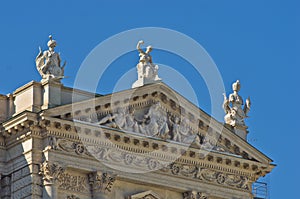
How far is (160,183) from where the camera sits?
2847 inches

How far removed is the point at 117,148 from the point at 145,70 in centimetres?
404

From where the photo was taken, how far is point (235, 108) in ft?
251

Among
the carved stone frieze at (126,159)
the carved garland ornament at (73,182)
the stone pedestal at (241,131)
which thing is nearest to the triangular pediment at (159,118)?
the carved stone frieze at (126,159)

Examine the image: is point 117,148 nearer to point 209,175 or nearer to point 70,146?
point 70,146

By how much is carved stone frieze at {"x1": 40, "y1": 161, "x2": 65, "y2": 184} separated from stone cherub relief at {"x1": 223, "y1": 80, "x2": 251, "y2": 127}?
10.2m

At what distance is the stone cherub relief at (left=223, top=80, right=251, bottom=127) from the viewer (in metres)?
76.3

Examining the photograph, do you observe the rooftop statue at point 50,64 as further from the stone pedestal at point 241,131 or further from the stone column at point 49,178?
the stone pedestal at point 241,131

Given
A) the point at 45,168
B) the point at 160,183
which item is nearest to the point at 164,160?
the point at 160,183

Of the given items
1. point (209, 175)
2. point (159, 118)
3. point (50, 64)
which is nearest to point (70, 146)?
point (50, 64)

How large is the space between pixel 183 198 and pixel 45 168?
7175mm

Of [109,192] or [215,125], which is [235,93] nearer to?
[215,125]

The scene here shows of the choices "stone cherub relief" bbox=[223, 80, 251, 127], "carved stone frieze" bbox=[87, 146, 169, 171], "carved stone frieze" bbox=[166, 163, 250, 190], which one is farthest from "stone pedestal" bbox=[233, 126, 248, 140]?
"carved stone frieze" bbox=[87, 146, 169, 171]

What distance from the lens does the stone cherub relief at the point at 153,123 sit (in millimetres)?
71562

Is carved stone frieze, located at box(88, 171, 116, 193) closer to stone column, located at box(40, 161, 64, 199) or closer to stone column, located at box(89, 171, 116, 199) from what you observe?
stone column, located at box(89, 171, 116, 199)
